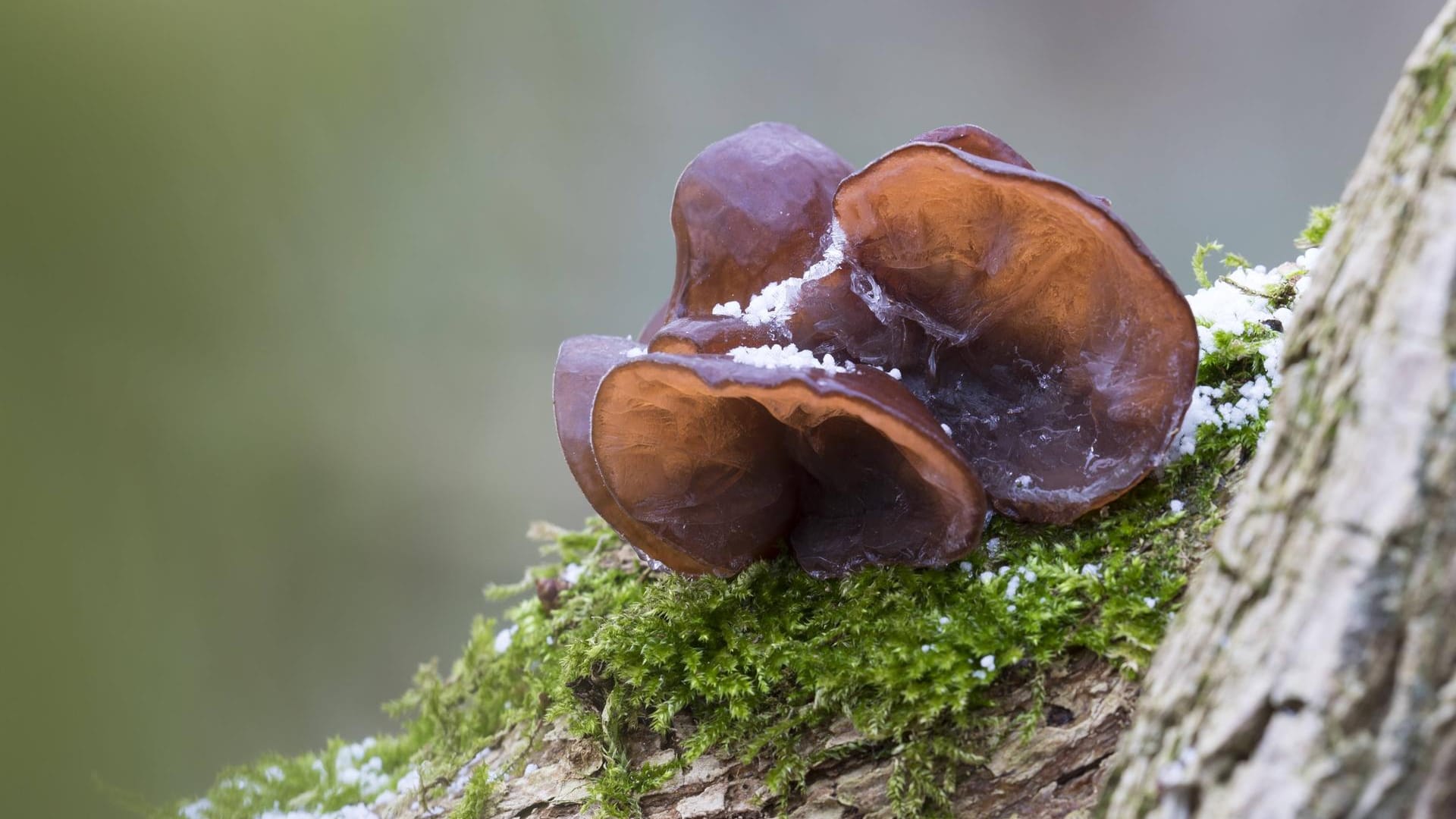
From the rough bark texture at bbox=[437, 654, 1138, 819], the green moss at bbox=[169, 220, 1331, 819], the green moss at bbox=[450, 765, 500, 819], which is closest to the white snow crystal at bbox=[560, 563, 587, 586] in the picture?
the green moss at bbox=[169, 220, 1331, 819]

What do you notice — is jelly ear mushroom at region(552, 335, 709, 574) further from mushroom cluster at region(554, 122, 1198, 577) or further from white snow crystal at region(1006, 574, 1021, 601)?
white snow crystal at region(1006, 574, 1021, 601)

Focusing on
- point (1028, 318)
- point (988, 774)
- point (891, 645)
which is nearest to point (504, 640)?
point (891, 645)

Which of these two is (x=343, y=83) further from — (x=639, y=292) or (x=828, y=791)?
(x=828, y=791)

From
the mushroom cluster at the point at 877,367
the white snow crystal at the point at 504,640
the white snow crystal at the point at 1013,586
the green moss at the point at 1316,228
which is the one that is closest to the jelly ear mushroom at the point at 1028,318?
the mushroom cluster at the point at 877,367

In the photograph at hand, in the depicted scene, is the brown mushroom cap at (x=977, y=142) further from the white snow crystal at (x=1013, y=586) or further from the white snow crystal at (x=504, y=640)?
the white snow crystal at (x=504, y=640)

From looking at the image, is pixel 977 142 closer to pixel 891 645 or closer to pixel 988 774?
pixel 891 645

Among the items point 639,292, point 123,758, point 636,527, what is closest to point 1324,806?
point 636,527

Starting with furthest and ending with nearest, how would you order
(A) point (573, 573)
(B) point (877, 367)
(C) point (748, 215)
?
(A) point (573, 573), (C) point (748, 215), (B) point (877, 367)
